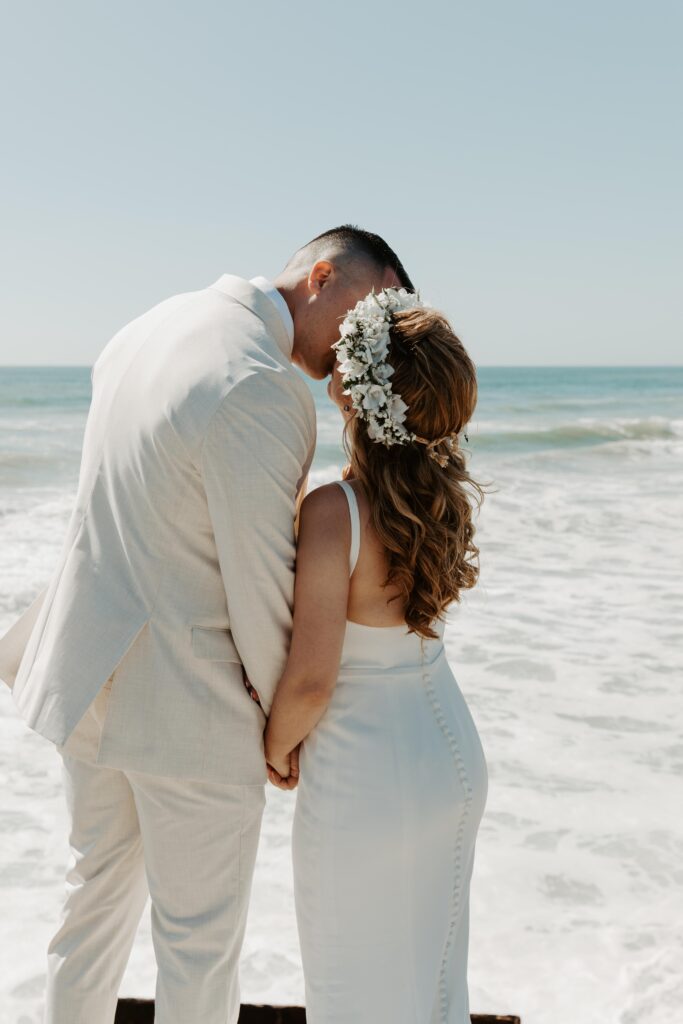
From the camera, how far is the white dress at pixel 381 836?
6.91ft

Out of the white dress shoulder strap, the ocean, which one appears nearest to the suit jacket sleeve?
the white dress shoulder strap

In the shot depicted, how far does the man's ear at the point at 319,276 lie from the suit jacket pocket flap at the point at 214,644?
864mm

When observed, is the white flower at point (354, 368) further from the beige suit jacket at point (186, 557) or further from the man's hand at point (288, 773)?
the man's hand at point (288, 773)

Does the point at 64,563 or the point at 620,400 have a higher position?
the point at 64,563

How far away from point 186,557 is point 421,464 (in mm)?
554

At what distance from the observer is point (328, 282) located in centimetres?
232

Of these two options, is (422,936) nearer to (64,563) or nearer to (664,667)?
(64,563)

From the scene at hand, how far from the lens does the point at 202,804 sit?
2.01 meters

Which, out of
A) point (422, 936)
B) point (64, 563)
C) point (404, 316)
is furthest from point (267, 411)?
point (422, 936)

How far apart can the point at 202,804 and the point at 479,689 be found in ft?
11.9

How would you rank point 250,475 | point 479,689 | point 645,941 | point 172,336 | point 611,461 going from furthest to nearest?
point 611,461, point 479,689, point 645,941, point 172,336, point 250,475

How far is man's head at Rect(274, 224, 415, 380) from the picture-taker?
230 centimetres

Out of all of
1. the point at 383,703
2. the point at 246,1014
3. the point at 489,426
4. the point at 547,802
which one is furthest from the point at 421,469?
the point at 489,426

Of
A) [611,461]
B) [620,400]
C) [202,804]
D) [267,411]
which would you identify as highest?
[267,411]
